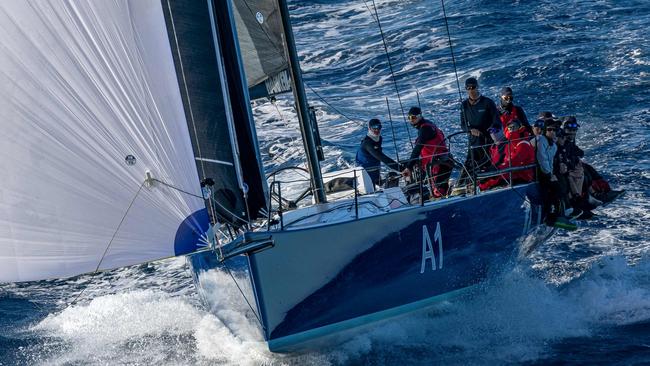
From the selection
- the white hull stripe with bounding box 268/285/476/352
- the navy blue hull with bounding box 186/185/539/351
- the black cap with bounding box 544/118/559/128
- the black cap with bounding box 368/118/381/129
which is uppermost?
the black cap with bounding box 368/118/381/129

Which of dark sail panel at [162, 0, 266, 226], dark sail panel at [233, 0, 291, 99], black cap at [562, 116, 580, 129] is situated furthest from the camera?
dark sail panel at [233, 0, 291, 99]

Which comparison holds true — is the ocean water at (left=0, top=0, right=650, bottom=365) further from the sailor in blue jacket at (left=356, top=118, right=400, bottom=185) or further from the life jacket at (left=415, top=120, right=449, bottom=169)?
the sailor in blue jacket at (left=356, top=118, right=400, bottom=185)

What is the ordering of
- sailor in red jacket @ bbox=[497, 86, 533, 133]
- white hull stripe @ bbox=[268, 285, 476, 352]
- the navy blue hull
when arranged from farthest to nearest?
sailor in red jacket @ bbox=[497, 86, 533, 133], white hull stripe @ bbox=[268, 285, 476, 352], the navy blue hull

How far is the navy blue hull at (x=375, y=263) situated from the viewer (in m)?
7.73

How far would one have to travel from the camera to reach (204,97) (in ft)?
24.6

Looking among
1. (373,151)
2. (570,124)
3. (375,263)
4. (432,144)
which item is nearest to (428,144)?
(432,144)

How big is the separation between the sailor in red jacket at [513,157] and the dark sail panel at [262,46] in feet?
7.59

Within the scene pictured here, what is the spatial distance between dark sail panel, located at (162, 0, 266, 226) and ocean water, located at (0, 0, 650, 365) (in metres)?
0.85

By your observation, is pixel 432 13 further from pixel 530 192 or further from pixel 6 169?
pixel 6 169

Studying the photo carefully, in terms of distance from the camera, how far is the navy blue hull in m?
7.73

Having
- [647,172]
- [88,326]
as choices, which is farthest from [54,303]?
[647,172]

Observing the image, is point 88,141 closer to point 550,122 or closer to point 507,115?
point 550,122

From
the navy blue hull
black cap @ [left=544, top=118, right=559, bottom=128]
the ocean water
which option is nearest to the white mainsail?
the navy blue hull

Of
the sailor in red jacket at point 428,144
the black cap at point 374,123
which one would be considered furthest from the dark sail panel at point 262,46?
the sailor in red jacket at point 428,144
